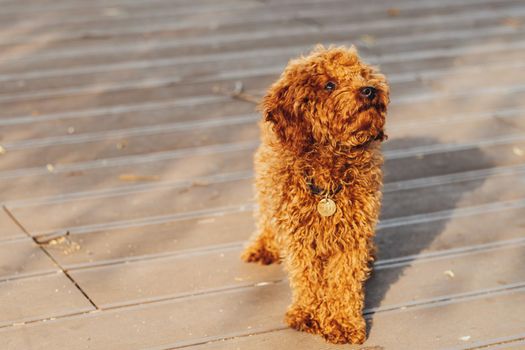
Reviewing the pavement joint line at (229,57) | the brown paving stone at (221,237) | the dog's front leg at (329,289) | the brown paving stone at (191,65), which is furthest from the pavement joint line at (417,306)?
the pavement joint line at (229,57)

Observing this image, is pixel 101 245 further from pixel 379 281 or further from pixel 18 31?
pixel 18 31

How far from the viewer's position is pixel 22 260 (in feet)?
14.4

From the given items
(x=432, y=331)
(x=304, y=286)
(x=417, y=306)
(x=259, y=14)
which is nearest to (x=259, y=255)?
(x=304, y=286)

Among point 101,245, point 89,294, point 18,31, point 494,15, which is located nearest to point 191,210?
point 101,245

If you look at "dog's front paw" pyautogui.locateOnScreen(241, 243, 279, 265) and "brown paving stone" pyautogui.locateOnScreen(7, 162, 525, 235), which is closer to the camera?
"dog's front paw" pyautogui.locateOnScreen(241, 243, 279, 265)

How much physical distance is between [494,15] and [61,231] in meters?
5.02

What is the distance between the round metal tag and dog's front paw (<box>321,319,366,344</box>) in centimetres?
45

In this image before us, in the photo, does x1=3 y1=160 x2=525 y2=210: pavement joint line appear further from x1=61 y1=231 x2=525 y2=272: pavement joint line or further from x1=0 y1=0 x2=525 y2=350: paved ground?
x1=61 y1=231 x2=525 y2=272: pavement joint line

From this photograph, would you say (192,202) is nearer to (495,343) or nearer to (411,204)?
(411,204)

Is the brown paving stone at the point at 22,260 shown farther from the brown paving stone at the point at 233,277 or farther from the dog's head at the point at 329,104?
the dog's head at the point at 329,104

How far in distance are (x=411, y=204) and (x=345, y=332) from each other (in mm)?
1412

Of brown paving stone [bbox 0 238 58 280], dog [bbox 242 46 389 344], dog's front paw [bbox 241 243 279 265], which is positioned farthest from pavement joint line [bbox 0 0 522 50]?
dog [bbox 242 46 389 344]

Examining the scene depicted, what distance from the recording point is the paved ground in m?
3.98

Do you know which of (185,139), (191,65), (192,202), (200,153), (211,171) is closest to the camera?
(192,202)
